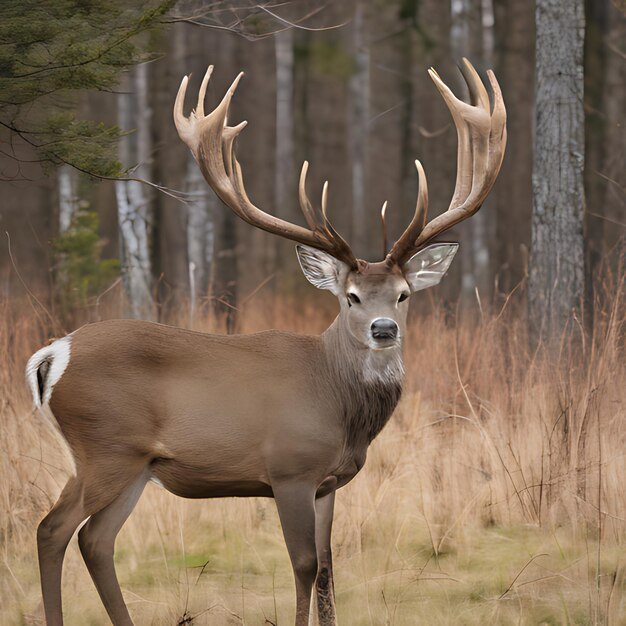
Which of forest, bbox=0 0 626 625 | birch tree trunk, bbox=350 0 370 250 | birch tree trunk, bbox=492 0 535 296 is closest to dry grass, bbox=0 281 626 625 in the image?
forest, bbox=0 0 626 625

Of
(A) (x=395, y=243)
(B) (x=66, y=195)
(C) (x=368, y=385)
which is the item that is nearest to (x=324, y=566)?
(C) (x=368, y=385)

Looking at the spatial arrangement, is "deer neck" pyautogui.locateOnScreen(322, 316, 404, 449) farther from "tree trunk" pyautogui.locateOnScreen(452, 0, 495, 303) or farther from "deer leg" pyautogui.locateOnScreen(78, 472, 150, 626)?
"tree trunk" pyautogui.locateOnScreen(452, 0, 495, 303)

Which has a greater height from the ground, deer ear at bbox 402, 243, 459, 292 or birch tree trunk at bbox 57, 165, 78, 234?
deer ear at bbox 402, 243, 459, 292

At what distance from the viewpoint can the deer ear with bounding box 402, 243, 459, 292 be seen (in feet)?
16.3

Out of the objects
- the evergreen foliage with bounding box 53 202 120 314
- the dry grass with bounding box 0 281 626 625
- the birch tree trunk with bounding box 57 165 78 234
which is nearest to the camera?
the dry grass with bounding box 0 281 626 625

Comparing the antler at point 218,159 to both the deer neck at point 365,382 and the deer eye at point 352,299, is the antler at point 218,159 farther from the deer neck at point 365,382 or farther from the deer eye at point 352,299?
the deer neck at point 365,382

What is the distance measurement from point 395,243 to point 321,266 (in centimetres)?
46

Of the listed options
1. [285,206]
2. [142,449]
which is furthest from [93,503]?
[285,206]

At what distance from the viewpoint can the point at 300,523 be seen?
4488 millimetres

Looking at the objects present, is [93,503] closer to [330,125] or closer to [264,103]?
[264,103]

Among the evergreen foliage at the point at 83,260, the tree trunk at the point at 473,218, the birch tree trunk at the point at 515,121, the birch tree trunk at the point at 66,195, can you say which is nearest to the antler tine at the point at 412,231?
the evergreen foliage at the point at 83,260

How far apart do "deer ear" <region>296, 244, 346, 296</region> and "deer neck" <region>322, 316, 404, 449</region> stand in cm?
26

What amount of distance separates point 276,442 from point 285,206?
1480cm

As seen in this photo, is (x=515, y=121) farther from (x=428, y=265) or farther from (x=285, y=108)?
(x=428, y=265)
